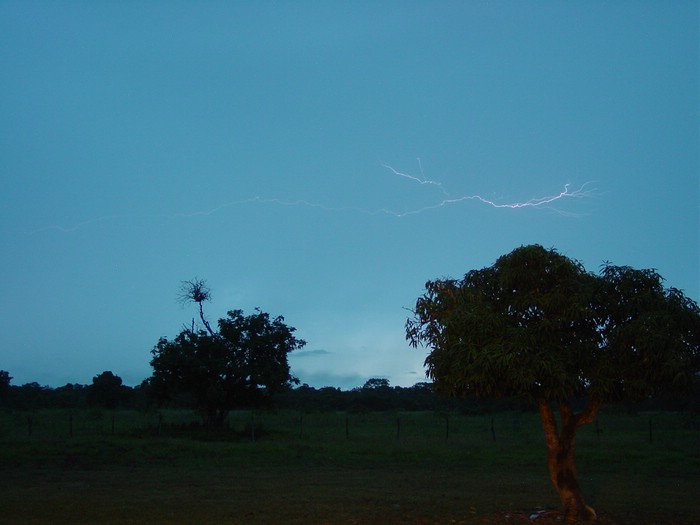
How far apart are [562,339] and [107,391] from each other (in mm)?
66620

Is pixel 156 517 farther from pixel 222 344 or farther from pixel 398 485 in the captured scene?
pixel 222 344

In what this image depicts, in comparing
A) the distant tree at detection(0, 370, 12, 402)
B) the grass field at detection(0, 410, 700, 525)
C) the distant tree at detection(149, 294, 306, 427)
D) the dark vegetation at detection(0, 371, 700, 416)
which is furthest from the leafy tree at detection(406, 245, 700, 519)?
the distant tree at detection(0, 370, 12, 402)

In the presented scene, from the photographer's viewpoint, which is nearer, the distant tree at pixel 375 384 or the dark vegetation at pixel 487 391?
Answer: the dark vegetation at pixel 487 391

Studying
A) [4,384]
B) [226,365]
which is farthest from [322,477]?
[4,384]

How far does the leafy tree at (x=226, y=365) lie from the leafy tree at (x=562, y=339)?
92.1 feet

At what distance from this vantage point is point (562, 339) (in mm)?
13148

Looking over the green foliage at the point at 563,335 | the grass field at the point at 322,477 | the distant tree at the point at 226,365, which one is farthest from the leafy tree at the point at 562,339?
the distant tree at the point at 226,365

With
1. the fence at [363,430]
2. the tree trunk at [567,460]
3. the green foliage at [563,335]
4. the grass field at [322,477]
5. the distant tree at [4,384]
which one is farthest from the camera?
the distant tree at [4,384]

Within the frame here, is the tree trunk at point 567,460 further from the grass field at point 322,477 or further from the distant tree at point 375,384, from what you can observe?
the distant tree at point 375,384

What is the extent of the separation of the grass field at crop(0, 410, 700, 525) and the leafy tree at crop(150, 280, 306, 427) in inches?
74.9

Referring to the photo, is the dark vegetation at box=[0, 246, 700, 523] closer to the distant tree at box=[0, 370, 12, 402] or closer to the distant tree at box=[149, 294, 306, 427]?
the distant tree at box=[149, 294, 306, 427]

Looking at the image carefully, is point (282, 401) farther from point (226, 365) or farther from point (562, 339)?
point (562, 339)

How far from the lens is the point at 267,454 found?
99.2ft

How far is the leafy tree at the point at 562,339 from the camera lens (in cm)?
1230
